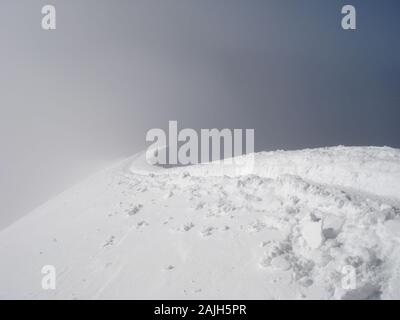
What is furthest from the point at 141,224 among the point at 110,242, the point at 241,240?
the point at 241,240

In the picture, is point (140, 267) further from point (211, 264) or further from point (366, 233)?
point (366, 233)

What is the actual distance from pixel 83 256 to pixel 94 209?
5281 mm

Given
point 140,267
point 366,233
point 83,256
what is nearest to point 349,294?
point 366,233

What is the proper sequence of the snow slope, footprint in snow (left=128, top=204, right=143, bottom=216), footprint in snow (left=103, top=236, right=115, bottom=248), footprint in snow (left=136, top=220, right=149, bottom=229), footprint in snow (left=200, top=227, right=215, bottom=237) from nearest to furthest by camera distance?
the snow slope → footprint in snow (left=200, top=227, right=215, bottom=237) → footprint in snow (left=103, top=236, right=115, bottom=248) → footprint in snow (left=136, top=220, right=149, bottom=229) → footprint in snow (left=128, top=204, right=143, bottom=216)

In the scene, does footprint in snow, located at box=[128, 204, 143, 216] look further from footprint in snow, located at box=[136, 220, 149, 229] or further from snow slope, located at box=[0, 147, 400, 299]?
footprint in snow, located at box=[136, 220, 149, 229]

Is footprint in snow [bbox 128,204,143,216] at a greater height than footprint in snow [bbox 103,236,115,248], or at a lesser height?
greater

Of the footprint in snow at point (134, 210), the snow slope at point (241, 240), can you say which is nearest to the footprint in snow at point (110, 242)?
the snow slope at point (241, 240)

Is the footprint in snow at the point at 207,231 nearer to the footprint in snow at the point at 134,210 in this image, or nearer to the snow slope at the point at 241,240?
the snow slope at the point at 241,240

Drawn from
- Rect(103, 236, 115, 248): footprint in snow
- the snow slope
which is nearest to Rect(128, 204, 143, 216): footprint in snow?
the snow slope

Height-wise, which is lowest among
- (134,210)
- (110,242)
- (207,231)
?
(110,242)

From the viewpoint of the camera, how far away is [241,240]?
31.5 feet

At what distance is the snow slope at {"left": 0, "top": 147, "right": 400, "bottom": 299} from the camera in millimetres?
7469

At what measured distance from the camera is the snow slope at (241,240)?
747 centimetres

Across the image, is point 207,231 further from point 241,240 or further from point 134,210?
point 134,210
